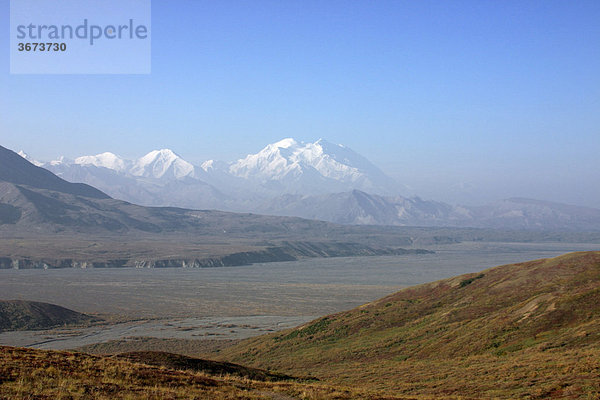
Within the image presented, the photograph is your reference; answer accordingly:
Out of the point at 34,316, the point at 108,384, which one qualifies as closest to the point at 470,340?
the point at 108,384

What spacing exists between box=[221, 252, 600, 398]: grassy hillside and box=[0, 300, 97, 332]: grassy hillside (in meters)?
29.6

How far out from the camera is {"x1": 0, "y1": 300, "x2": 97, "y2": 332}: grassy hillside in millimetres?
66562

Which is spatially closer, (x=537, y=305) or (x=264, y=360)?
(x=537, y=305)

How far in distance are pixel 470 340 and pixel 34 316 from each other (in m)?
55.6

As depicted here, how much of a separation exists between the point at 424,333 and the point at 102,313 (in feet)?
174

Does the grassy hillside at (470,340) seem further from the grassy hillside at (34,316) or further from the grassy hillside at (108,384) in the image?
the grassy hillside at (34,316)

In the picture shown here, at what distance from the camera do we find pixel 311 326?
5066cm

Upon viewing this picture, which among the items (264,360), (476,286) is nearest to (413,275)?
(476,286)

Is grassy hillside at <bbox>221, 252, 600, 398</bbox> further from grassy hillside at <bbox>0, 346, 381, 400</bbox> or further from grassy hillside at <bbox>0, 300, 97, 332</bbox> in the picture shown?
grassy hillside at <bbox>0, 300, 97, 332</bbox>

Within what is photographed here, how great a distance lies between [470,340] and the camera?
3572cm

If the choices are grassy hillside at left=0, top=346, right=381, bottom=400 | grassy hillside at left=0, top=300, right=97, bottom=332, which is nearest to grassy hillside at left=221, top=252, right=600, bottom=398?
grassy hillside at left=0, top=346, right=381, bottom=400

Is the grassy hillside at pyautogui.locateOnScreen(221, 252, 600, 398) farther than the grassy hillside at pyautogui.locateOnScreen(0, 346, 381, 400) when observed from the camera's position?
Yes

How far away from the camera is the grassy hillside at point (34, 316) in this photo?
66562 millimetres

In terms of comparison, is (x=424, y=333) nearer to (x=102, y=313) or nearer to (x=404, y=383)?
(x=404, y=383)
